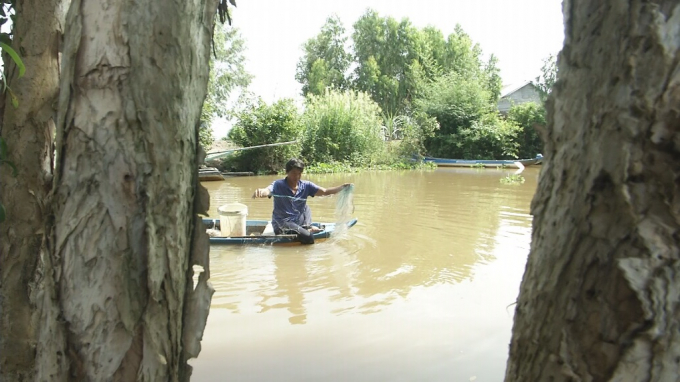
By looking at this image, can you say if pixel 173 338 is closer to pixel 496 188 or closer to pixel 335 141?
pixel 496 188

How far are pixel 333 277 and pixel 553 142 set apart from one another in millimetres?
6046

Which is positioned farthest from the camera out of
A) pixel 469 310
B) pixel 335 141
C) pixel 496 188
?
pixel 335 141

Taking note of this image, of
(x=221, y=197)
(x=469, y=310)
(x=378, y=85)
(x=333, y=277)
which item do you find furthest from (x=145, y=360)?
(x=378, y=85)

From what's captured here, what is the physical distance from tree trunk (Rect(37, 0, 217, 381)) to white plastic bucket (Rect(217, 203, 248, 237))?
6964 mm

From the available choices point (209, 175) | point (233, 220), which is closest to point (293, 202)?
point (233, 220)

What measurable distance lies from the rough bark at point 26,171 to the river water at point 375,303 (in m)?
1.69

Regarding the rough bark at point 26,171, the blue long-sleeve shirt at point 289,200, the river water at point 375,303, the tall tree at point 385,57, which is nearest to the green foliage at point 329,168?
the river water at point 375,303

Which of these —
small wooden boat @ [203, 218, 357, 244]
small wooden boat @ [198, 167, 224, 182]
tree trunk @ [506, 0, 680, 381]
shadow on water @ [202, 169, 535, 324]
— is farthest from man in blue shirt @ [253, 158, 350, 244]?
small wooden boat @ [198, 167, 224, 182]

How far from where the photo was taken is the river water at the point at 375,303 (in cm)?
414

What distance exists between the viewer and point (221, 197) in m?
14.7

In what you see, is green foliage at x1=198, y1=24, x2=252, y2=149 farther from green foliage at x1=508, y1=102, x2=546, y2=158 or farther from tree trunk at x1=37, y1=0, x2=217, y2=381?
tree trunk at x1=37, y1=0, x2=217, y2=381

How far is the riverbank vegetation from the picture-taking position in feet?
74.5

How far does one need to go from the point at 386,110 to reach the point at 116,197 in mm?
41431

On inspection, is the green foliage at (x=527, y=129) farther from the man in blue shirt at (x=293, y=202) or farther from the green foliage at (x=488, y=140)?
the man in blue shirt at (x=293, y=202)
